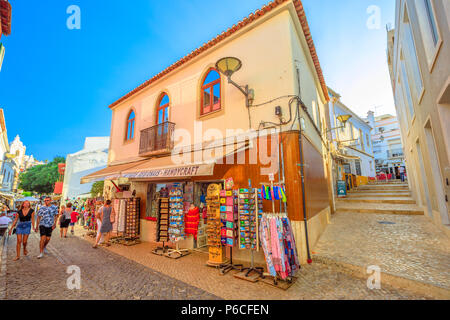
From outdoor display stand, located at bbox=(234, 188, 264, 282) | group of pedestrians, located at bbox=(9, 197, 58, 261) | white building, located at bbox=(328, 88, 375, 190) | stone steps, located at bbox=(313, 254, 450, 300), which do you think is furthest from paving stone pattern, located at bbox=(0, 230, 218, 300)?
white building, located at bbox=(328, 88, 375, 190)

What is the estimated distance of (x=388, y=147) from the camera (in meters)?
35.5

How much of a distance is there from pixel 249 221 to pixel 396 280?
3150mm

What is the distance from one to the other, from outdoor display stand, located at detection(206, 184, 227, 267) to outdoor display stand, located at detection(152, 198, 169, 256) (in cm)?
218

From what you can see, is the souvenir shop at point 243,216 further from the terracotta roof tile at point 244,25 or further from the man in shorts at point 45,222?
the terracotta roof tile at point 244,25

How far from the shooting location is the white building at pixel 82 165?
78.8 ft

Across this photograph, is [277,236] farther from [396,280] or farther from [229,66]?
[229,66]

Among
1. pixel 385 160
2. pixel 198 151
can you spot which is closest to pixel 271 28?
pixel 198 151

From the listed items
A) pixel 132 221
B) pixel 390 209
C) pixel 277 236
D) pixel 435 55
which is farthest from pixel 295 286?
pixel 390 209

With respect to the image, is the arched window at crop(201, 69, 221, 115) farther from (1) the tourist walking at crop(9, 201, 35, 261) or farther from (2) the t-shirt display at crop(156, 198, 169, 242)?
(1) the tourist walking at crop(9, 201, 35, 261)

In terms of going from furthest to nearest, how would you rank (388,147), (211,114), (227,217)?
(388,147) < (211,114) < (227,217)

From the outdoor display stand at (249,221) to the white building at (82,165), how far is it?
24589 mm

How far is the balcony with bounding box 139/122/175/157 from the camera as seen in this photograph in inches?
347

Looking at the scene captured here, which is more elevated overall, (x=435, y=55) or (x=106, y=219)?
(x=435, y=55)
